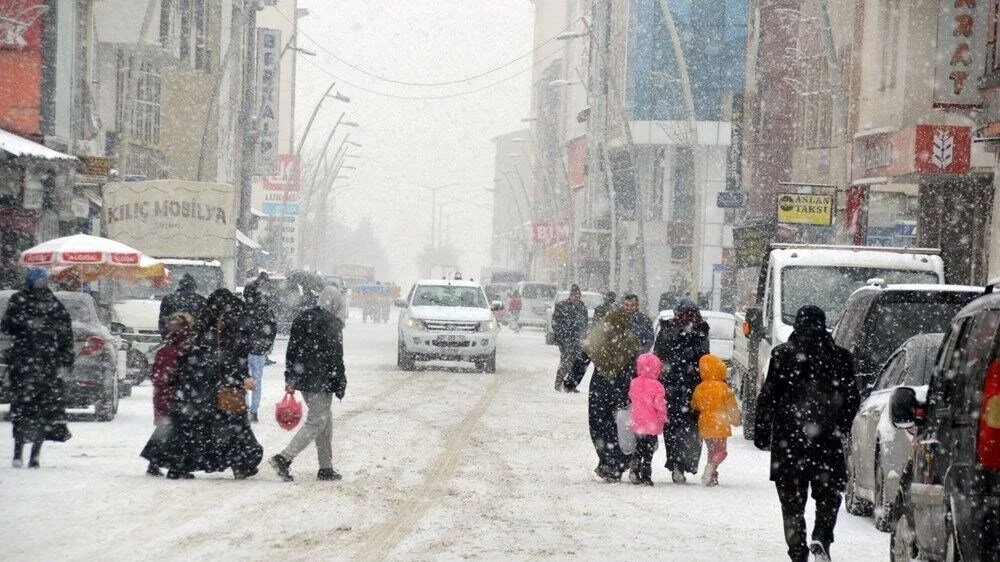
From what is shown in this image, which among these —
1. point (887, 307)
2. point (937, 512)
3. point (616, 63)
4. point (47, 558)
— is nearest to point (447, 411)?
point (887, 307)

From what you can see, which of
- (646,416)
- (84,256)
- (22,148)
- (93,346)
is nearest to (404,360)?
(22,148)

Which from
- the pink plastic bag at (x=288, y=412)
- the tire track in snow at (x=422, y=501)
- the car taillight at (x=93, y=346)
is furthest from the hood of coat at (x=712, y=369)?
the car taillight at (x=93, y=346)

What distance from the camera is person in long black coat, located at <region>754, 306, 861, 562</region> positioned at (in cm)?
1070

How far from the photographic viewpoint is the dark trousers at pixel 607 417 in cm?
1620

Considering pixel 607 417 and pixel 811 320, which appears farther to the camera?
pixel 607 417

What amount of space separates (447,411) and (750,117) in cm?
3150

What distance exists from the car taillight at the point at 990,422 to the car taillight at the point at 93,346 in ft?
47.8

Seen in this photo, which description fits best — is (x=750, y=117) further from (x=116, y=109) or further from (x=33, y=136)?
(x=33, y=136)

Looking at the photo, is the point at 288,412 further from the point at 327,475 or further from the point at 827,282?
the point at 827,282

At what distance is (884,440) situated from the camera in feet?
41.1

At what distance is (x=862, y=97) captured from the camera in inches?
1357

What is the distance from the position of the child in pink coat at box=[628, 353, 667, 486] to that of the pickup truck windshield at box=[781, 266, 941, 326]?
5339 mm

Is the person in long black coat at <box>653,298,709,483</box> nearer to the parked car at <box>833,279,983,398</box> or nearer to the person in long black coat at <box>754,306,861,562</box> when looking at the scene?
the parked car at <box>833,279,983,398</box>

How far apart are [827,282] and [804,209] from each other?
10730 mm
